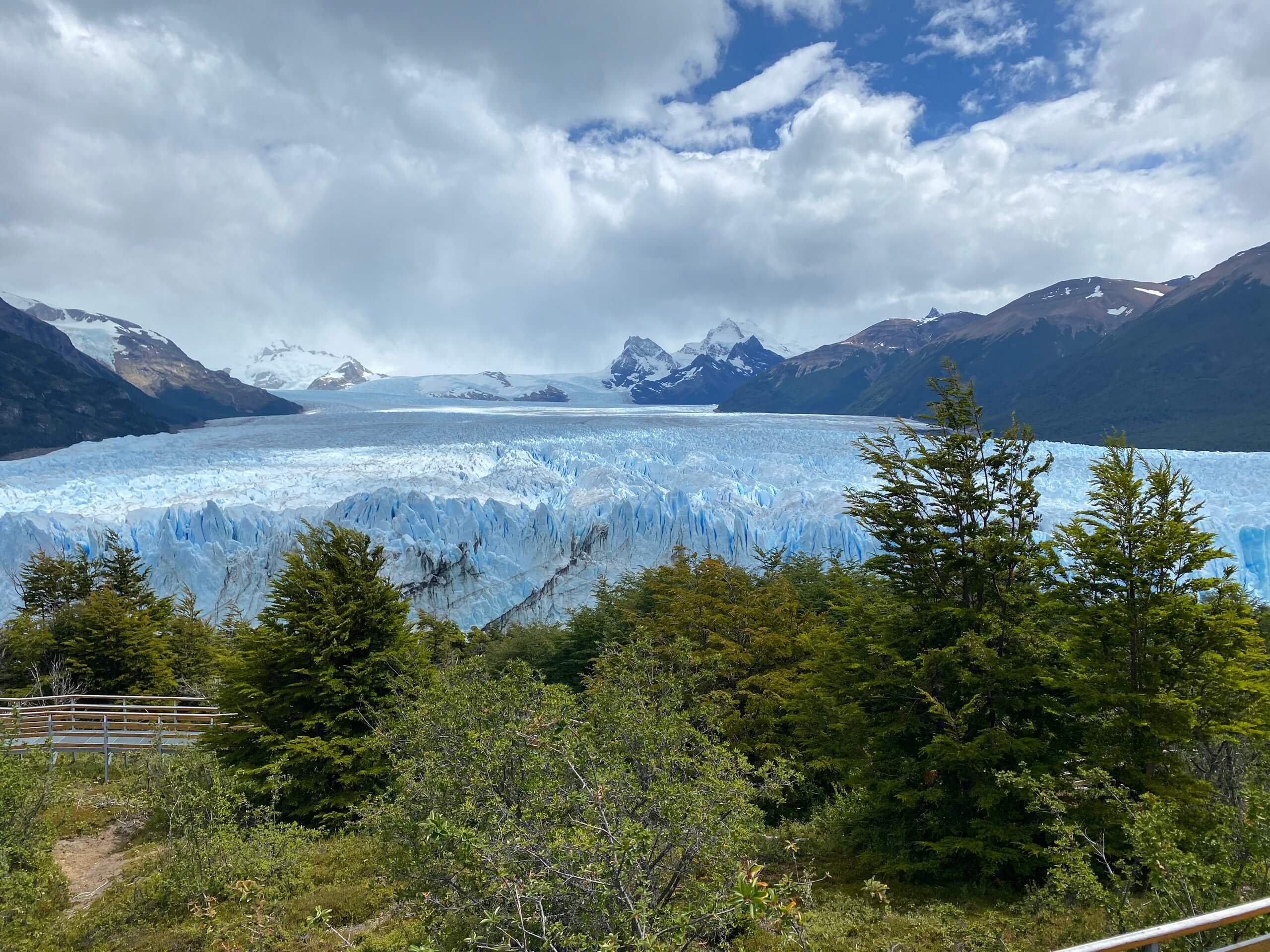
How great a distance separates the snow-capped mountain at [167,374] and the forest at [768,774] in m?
122

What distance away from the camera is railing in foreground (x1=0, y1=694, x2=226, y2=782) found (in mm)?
14477

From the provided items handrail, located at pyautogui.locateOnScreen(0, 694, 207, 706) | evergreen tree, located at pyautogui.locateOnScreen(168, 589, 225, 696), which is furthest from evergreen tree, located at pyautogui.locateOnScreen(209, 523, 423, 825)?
evergreen tree, located at pyautogui.locateOnScreen(168, 589, 225, 696)

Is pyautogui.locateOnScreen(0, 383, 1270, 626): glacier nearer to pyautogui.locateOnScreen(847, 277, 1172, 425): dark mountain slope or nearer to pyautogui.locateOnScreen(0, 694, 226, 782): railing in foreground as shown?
pyautogui.locateOnScreen(0, 694, 226, 782): railing in foreground

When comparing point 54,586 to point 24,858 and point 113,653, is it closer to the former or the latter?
point 113,653

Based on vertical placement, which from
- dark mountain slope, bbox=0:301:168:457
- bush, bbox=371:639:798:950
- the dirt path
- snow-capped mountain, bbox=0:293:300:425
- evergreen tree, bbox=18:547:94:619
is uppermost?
snow-capped mountain, bbox=0:293:300:425

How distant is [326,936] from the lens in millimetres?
7250

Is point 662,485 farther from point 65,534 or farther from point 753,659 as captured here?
point 65,534

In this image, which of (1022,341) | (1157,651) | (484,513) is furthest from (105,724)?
(1022,341)

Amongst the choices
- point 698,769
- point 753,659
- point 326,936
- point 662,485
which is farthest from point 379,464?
point 698,769

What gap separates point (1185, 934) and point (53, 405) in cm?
11081

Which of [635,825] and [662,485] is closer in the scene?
[635,825]

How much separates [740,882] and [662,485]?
2892 cm

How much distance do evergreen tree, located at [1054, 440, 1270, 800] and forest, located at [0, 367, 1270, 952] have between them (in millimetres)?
39

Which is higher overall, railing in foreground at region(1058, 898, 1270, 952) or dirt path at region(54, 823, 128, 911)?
railing in foreground at region(1058, 898, 1270, 952)
